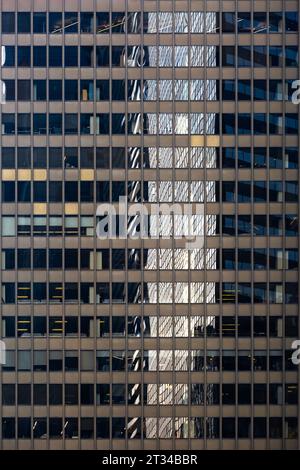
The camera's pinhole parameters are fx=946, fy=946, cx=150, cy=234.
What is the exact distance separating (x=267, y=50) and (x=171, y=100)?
6.95 m

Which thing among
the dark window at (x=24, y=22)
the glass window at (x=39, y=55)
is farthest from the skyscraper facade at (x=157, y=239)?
the dark window at (x=24, y=22)

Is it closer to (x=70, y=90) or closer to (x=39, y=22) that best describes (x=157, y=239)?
(x=70, y=90)

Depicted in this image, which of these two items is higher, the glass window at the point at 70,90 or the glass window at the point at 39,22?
the glass window at the point at 39,22

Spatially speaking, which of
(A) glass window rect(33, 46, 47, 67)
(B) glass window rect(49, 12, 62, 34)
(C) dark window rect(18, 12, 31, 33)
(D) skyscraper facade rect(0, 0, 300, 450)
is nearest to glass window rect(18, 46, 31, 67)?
(D) skyscraper facade rect(0, 0, 300, 450)

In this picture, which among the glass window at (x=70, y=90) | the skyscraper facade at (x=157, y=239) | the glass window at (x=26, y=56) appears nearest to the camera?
the skyscraper facade at (x=157, y=239)

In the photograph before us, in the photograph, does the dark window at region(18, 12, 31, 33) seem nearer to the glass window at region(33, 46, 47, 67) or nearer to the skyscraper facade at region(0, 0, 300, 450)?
the skyscraper facade at region(0, 0, 300, 450)

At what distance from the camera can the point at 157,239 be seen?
60500 mm

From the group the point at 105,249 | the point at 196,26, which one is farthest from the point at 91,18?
the point at 105,249

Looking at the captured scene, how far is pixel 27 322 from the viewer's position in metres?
60.6

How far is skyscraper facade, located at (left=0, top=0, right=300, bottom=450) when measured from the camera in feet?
198

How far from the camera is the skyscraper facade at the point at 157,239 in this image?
198 feet

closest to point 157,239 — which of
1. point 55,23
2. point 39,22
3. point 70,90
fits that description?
point 70,90

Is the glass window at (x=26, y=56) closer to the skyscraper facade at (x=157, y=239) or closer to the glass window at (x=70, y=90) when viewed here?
the skyscraper facade at (x=157, y=239)

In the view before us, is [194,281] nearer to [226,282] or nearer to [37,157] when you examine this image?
[226,282]
